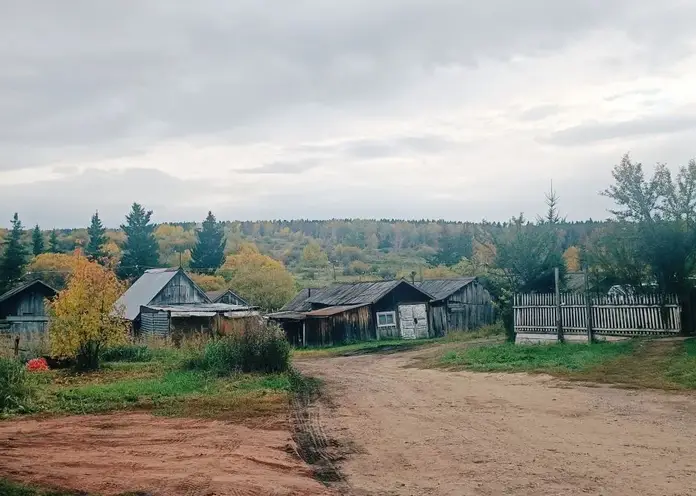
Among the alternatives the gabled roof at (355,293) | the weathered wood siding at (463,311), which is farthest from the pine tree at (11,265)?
the weathered wood siding at (463,311)

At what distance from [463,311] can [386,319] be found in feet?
22.0

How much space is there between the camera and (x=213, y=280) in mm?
76188

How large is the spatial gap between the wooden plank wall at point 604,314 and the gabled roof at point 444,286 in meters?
20.4

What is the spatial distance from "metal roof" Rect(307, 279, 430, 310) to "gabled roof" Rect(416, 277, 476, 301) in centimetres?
220

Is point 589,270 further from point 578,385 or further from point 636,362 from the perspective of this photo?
point 578,385

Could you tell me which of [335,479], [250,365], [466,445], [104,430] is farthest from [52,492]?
[250,365]

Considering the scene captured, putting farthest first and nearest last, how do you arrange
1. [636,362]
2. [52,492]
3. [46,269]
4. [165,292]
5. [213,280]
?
[213,280] → [46,269] → [165,292] → [636,362] → [52,492]

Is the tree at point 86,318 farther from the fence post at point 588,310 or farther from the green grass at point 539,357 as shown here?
the fence post at point 588,310

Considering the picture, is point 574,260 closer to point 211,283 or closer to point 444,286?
point 444,286

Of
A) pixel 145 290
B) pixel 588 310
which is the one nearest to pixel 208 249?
pixel 145 290

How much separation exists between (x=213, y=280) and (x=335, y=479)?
70.0 metres

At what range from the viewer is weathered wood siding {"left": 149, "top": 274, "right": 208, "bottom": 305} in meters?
45.1

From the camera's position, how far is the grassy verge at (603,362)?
14906 millimetres

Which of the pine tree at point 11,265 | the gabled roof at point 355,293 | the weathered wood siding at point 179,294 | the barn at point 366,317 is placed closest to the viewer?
the barn at point 366,317
